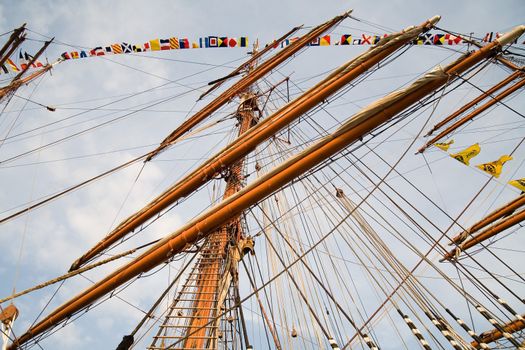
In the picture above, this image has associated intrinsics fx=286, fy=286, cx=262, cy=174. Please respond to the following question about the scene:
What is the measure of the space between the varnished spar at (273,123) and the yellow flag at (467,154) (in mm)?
3916

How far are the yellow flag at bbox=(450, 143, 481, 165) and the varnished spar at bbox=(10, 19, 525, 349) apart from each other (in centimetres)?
421

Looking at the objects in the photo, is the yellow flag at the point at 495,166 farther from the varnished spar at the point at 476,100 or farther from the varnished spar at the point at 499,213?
the varnished spar at the point at 476,100

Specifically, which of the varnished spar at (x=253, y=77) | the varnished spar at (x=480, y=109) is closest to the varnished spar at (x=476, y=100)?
the varnished spar at (x=480, y=109)

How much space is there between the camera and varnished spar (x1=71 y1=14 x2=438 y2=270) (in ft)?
18.4

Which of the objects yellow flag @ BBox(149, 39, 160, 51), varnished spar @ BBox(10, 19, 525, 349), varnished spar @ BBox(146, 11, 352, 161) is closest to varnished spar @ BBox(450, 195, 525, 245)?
varnished spar @ BBox(10, 19, 525, 349)

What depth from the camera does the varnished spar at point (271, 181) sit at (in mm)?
4148

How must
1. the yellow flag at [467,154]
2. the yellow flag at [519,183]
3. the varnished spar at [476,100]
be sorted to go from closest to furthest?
1. the yellow flag at [519,183]
2. the yellow flag at [467,154]
3. the varnished spar at [476,100]

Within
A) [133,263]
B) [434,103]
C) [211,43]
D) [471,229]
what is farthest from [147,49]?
[471,229]

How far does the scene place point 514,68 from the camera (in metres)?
10.8

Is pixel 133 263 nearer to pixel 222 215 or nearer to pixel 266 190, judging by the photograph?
pixel 222 215

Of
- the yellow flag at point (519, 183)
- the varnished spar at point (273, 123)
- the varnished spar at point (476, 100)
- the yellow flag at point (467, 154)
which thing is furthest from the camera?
the varnished spar at point (476, 100)

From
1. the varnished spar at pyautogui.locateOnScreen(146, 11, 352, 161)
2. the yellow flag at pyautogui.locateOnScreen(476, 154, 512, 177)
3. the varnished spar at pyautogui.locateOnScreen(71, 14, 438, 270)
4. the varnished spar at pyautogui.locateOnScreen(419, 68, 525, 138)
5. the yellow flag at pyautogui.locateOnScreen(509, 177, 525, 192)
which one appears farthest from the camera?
the varnished spar at pyautogui.locateOnScreen(419, 68, 525, 138)

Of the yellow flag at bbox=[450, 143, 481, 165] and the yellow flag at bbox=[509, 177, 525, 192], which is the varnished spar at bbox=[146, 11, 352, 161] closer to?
the yellow flag at bbox=[450, 143, 481, 165]

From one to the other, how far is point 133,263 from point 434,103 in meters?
5.35
